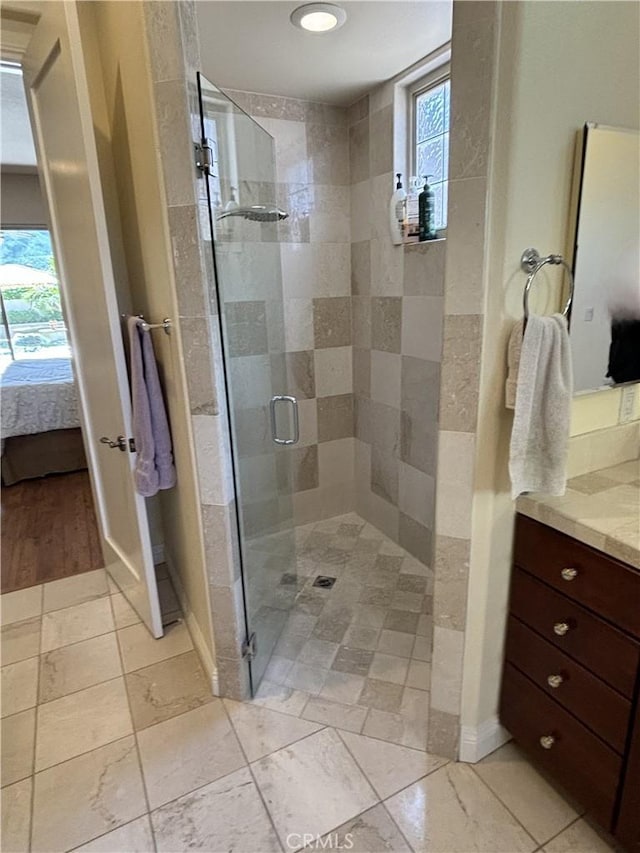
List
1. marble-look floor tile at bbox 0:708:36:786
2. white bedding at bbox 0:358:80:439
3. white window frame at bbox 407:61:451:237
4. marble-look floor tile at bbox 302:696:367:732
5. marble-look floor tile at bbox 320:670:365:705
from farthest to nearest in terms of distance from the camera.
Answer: white bedding at bbox 0:358:80:439 < white window frame at bbox 407:61:451:237 < marble-look floor tile at bbox 320:670:365:705 < marble-look floor tile at bbox 302:696:367:732 < marble-look floor tile at bbox 0:708:36:786

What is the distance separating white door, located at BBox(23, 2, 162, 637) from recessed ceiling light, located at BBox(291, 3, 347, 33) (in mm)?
743

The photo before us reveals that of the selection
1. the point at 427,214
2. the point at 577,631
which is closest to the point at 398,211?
the point at 427,214

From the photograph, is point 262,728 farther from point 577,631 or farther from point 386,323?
point 386,323

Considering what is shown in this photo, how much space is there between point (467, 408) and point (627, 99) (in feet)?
3.03

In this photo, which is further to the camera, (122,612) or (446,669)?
(122,612)

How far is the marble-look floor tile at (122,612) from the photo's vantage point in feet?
7.62

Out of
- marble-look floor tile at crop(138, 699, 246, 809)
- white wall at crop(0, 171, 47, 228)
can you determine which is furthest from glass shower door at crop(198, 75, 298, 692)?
white wall at crop(0, 171, 47, 228)

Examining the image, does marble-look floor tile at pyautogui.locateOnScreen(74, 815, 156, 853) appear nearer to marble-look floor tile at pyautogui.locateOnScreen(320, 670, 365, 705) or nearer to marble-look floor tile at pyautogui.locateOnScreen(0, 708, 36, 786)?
marble-look floor tile at pyautogui.locateOnScreen(0, 708, 36, 786)

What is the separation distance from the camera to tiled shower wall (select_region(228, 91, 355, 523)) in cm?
259

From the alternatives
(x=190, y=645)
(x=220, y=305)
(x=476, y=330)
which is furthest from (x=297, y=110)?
(x=190, y=645)

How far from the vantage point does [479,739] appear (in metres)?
1.58

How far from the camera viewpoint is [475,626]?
1459 mm

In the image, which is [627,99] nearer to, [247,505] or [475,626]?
[475,626]

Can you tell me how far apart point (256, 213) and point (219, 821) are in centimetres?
208
